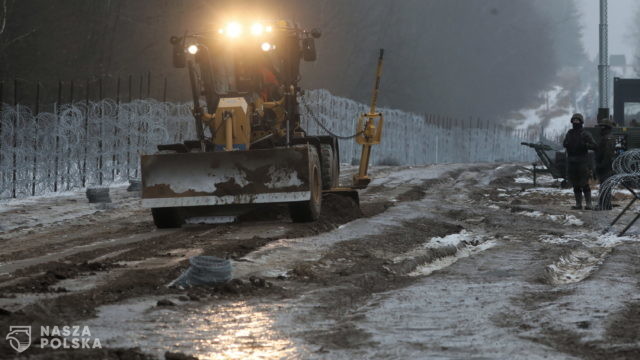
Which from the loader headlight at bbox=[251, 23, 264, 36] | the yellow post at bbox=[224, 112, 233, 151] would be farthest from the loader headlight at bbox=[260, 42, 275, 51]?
the yellow post at bbox=[224, 112, 233, 151]

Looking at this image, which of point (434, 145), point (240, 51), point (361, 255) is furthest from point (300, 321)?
point (434, 145)

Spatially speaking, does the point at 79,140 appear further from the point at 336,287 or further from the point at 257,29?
the point at 336,287

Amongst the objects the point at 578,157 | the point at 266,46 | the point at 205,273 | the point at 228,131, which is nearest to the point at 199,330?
the point at 205,273

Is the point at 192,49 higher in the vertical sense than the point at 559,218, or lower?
higher

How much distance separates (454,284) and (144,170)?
19.6 feet

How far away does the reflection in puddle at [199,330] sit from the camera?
6832mm

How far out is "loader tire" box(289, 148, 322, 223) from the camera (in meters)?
14.7

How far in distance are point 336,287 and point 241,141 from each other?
5.91m

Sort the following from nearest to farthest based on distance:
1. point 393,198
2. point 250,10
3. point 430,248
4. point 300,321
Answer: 1. point 300,321
2. point 430,248
3. point 393,198
4. point 250,10

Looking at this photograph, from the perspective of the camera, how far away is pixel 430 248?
44.2 feet

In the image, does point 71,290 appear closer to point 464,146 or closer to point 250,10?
point 250,10

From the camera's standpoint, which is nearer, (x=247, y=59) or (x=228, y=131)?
(x=228, y=131)

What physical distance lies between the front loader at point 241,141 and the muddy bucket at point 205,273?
481cm

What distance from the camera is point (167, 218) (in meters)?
15.3
